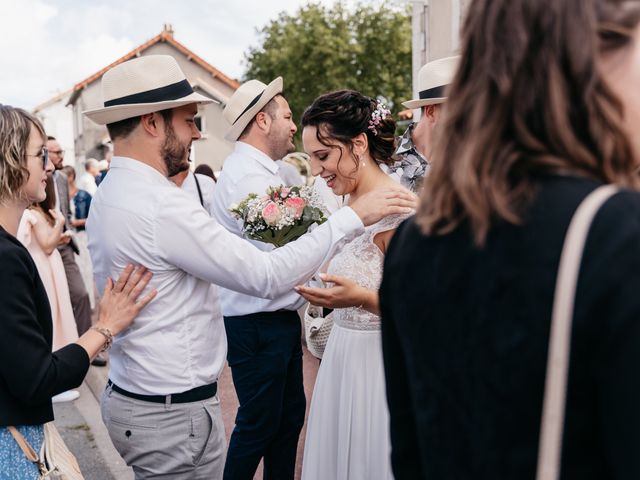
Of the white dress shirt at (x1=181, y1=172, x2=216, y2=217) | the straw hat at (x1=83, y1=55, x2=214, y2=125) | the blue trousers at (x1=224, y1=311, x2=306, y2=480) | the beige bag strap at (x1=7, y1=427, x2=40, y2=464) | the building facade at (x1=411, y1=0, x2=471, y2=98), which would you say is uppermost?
the building facade at (x1=411, y1=0, x2=471, y2=98)

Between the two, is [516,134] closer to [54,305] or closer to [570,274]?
[570,274]

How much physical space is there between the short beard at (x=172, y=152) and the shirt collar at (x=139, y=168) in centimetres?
8

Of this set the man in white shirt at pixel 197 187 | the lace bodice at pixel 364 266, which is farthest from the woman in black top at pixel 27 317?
the man in white shirt at pixel 197 187

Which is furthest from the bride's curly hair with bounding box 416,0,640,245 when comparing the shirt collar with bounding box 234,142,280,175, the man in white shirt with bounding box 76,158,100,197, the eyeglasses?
the man in white shirt with bounding box 76,158,100,197

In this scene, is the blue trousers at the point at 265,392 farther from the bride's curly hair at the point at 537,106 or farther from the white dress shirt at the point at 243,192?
Answer: the bride's curly hair at the point at 537,106

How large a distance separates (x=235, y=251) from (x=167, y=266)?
271 millimetres

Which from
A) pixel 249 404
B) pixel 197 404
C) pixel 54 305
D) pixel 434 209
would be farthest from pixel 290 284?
pixel 54 305

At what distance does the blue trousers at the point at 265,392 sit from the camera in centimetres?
379

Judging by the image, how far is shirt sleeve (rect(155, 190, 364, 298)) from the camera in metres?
2.44

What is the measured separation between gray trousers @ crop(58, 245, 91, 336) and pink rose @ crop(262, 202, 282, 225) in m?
A: 4.42

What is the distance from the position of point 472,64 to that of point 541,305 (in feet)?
1.43

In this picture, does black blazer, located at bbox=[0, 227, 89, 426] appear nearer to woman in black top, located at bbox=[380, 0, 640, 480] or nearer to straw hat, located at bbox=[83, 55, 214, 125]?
straw hat, located at bbox=[83, 55, 214, 125]

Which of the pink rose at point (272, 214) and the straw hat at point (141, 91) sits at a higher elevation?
the straw hat at point (141, 91)

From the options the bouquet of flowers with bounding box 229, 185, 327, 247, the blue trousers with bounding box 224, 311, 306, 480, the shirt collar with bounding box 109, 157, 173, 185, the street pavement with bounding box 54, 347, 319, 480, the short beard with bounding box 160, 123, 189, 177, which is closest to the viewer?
the shirt collar with bounding box 109, 157, 173, 185
